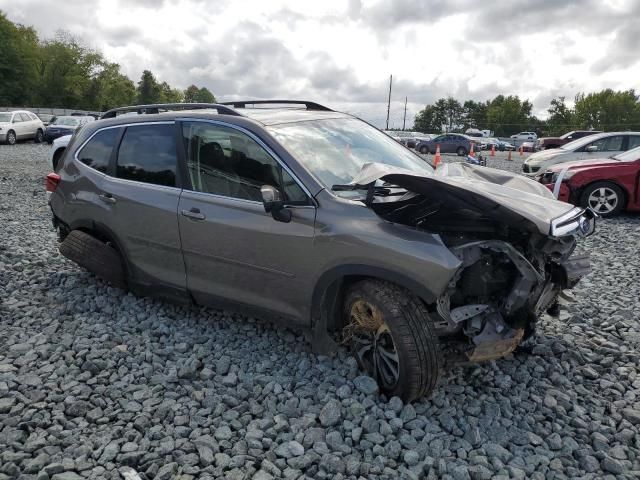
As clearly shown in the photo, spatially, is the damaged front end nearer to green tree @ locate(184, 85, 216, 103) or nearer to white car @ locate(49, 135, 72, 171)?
white car @ locate(49, 135, 72, 171)

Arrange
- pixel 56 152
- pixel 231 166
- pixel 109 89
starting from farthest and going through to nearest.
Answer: pixel 109 89 → pixel 56 152 → pixel 231 166

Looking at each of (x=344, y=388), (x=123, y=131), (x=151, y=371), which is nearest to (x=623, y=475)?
(x=344, y=388)

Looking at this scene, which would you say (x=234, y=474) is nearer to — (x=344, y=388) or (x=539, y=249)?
(x=344, y=388)

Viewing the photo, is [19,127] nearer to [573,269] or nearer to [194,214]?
[194,214]

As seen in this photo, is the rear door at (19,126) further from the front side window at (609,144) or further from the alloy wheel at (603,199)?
the alloy wheel at (603,199)

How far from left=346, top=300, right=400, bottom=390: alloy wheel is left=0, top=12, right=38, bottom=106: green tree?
7217 cm

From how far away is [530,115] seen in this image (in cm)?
10138

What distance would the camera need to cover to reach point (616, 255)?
6828 mm

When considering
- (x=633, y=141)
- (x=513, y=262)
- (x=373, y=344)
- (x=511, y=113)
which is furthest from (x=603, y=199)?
(x=511, y=113)

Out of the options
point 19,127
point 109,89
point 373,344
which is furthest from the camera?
point 109,89

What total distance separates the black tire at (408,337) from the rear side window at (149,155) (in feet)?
6.34

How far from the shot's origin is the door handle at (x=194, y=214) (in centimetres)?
390

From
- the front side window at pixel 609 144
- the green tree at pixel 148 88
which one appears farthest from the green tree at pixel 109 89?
the front side window at pixel 609 144

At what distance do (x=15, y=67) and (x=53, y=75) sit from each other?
689cm
